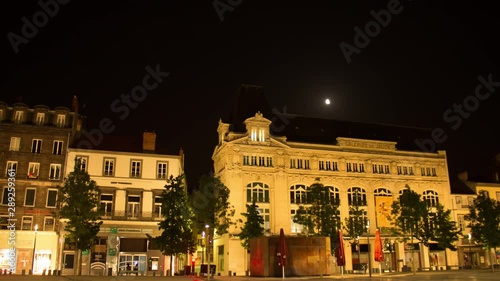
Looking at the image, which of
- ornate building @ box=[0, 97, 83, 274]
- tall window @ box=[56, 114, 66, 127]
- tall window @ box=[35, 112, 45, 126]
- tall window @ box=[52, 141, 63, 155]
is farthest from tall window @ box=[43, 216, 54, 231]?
tall window @ box=[35, 112, 45, 126]

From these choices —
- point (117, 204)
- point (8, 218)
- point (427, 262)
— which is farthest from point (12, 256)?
point (427, 262)

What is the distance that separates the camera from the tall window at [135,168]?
50.3m

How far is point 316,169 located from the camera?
63500 mm

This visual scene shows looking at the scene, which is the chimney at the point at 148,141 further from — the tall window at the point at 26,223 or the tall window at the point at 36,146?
the tall window at the point at 26,223

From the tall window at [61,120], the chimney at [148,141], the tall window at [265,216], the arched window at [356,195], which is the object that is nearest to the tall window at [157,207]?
the chimney at [148,141]

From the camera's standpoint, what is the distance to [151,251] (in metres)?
48.8

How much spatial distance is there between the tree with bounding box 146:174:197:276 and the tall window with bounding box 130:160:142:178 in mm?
6853

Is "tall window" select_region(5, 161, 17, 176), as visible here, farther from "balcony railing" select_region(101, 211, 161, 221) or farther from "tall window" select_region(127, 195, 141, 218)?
"tall window" select_region(127, 195, 141, 218)

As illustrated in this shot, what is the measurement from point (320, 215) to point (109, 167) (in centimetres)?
2414

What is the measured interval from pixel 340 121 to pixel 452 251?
81.9ft

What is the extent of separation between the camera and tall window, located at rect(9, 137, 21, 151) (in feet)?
165

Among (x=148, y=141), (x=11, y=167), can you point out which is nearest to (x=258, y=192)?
(x=148, y=141)

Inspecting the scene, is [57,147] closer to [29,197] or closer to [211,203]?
[29,197]

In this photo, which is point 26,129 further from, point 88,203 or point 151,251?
point 151,251
